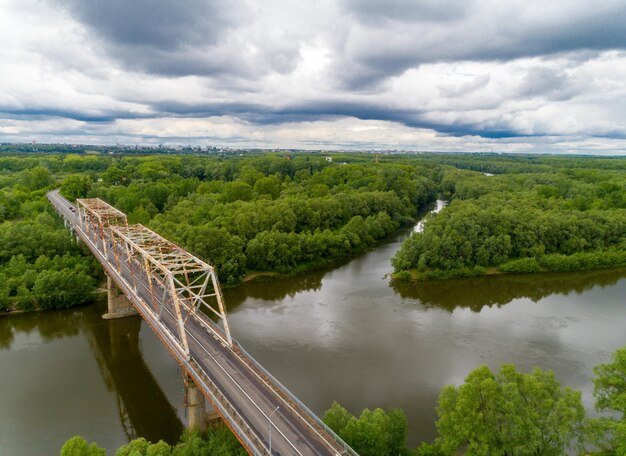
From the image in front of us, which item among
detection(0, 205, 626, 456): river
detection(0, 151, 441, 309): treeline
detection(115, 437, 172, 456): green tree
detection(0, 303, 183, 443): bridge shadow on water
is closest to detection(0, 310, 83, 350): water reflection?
detection(0, 303, 183, 443): bridge shadow on water

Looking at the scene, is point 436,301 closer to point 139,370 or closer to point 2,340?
point 139,370

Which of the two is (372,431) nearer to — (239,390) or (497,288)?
(239,390)

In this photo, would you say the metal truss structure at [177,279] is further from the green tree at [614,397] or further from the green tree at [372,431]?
the green tree at [614,397]

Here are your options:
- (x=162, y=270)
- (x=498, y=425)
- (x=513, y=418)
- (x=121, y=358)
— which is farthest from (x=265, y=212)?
(x=513, y=418)

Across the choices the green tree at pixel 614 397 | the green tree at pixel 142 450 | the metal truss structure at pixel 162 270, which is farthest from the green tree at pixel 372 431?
the metal truss structure at pixel 162 270

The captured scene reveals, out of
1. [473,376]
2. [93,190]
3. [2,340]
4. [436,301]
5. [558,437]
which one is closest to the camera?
[558,437]

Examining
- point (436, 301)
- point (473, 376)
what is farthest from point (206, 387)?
point (436, 301)

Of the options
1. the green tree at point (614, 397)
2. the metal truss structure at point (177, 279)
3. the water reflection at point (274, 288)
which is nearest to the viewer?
the green tree at point (614, 397)
